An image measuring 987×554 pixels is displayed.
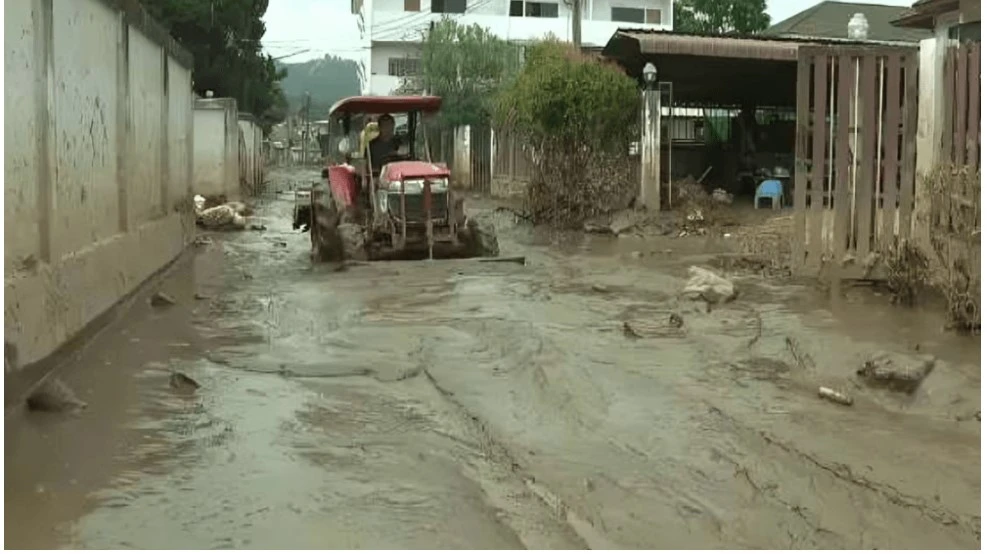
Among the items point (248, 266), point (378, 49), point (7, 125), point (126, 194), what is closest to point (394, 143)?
point (248, 266)

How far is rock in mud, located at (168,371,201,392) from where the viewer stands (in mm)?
6285

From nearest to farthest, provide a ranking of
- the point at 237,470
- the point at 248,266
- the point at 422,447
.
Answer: the point at 237,470 → the point at 422,447 → the point at 248,266

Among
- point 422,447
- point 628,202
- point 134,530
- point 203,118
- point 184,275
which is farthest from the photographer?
point 203,118

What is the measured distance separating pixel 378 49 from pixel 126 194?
4390 centimetres

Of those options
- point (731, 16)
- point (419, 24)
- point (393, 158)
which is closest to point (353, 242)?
point (393, 158)

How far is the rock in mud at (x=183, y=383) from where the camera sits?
6285mm

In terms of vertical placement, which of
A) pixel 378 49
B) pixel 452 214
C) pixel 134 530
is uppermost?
pixel 378 49

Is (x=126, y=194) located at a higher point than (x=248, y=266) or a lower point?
higher

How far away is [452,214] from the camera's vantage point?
12750 millimetres

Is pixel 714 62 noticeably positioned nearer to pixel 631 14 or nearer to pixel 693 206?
pixel 693 206

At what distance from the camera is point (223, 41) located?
4222cm

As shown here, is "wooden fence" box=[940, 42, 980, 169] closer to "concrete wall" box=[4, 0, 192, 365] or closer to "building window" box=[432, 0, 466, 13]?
"concrete wall" box=[4, 0, 192, 365]

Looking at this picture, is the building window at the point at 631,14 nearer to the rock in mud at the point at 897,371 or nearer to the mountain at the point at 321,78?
the rock in mud at the point at 897,371

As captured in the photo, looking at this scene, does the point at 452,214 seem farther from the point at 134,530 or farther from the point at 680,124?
the point at 680,124
